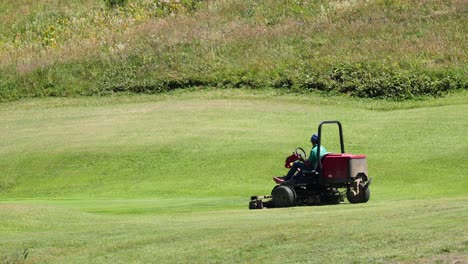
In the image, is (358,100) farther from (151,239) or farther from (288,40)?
(151,239)

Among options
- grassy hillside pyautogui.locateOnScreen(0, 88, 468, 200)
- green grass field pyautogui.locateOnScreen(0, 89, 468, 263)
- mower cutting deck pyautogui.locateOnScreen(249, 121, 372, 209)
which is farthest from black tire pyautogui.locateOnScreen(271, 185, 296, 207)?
grassy hillside pyautogui.locateOnScreen(0, 88, 468, 200)

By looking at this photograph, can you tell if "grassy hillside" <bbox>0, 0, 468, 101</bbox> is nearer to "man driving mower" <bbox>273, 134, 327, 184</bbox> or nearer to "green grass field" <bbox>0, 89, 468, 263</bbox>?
"green grass field" <bbox>0, 89, 468, 263</bbox>

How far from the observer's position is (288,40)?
43500 millimetres

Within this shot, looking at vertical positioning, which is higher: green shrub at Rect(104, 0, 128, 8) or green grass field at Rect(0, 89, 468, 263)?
green shrub at Rect(104, 0, 128, 8)

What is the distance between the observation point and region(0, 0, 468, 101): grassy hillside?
38594 mm

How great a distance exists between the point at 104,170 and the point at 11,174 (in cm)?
276

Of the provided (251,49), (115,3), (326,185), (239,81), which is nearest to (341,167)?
(326,185)

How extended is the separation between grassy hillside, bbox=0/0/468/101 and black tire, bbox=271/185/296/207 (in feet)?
58.1

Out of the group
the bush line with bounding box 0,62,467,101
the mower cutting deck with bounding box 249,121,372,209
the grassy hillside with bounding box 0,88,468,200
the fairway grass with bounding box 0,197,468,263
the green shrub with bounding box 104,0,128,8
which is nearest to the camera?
the fairway grass with bounding box 0,197,468,263

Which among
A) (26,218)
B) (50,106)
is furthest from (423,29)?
(26,218)

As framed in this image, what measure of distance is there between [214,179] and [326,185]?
763 centimetres

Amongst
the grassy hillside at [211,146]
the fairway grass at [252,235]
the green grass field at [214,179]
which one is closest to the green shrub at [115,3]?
the green grass field at [214,179]

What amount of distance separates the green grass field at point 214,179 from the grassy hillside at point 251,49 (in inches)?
56.4

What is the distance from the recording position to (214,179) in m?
26.8
